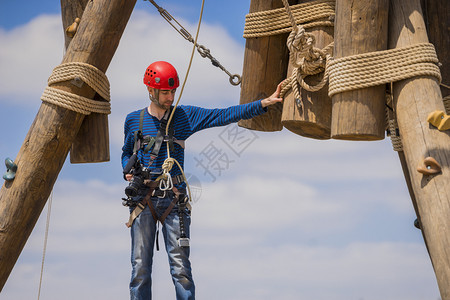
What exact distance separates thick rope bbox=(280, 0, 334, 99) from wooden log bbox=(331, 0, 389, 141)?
238 mm

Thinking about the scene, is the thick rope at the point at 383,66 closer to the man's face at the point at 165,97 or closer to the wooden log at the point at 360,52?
the wooden log at the point at 360,52

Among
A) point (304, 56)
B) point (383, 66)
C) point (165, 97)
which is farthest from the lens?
point (165, 97)

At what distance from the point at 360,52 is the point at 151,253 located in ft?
6.94

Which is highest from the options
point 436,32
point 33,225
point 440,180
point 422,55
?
point 436,32

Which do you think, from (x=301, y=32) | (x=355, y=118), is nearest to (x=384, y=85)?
(x=355, y=118)

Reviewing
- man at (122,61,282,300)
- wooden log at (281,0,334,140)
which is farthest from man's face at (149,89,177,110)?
wooden log at (281,0,334,140)

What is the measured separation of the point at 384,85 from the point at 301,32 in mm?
689

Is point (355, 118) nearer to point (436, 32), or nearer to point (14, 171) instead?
point (436, 32)

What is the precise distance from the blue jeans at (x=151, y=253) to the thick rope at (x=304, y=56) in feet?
4.27

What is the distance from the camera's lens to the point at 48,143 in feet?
17.9

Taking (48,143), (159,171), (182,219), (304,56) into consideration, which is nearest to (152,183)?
(159,171)

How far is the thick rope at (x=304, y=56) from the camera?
477 centimetres

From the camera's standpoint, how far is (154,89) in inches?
212

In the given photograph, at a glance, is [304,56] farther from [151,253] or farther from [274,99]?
[151,253]
